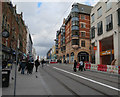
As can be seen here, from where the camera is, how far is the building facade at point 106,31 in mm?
20362

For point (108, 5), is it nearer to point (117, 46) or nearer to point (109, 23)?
point (109, 23)

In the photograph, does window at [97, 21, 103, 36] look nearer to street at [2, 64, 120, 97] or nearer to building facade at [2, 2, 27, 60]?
building facade at [2, 2, 27, 60]

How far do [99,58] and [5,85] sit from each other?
22.4 meters

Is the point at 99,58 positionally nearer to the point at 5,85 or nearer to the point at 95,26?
the point at 95,26

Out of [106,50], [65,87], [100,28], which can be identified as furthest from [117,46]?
[65,87]

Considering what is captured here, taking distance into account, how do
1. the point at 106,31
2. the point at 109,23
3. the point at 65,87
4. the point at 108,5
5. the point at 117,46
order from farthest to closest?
the point at 106,31 < the point at 108,5 < the point at 109,23 < the point at 117,46 < the point at 65,87

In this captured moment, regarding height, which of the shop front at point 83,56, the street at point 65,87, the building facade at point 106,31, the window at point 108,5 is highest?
the window at point 108,5

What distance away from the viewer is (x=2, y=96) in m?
5.07

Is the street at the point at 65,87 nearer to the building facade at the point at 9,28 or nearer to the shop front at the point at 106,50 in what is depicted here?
the building facade at the point at 9,28

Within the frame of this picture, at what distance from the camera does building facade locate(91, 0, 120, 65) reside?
802 inches

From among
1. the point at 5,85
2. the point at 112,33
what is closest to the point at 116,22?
the point at 112,33

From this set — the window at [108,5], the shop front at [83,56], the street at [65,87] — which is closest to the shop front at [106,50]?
the window at [108,5]

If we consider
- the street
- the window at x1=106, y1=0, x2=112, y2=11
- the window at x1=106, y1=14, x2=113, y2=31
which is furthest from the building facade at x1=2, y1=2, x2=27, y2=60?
the window at x1=106, y1=0, x2=112, y2=11

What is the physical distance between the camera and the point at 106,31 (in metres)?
23.5
